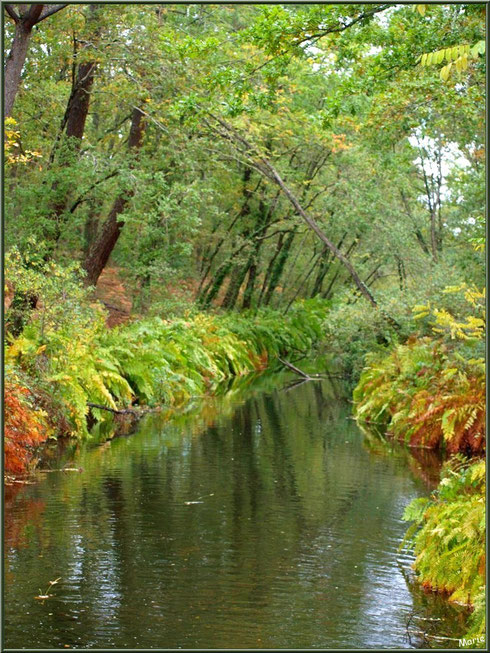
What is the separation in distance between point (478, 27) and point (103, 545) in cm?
594

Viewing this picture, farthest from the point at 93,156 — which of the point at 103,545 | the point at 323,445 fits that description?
the point at 103,545

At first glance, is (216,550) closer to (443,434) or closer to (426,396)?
(443,434)

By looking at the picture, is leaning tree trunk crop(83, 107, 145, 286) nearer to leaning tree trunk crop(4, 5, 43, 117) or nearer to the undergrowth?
the undergrowth

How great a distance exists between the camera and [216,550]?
296 inches

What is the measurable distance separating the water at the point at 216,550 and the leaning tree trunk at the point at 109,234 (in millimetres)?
7984

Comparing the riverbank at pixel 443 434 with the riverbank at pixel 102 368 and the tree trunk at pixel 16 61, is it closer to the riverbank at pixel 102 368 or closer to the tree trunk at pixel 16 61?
the riverbank at pixel 102 368

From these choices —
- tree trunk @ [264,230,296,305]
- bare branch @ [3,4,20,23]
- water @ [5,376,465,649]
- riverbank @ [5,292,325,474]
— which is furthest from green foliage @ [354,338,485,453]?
tree trunk @ [264,230,296,305]

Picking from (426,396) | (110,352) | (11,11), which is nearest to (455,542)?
(426,396)

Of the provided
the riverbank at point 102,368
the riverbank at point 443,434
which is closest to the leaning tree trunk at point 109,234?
the riverbank at point 102,368

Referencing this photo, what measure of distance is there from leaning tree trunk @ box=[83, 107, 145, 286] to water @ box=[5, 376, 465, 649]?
26.2ft

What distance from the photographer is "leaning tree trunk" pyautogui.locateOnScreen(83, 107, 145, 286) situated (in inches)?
776

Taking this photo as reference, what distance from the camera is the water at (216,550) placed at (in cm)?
572

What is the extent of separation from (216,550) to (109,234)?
1328 centimetres

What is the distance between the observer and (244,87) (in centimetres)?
920
